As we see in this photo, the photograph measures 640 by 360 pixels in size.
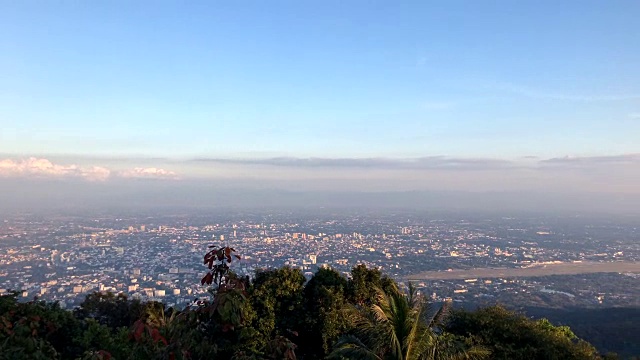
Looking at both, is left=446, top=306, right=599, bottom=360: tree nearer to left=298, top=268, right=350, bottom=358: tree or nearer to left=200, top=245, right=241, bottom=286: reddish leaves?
left=298, top=268, right=350, bottom=358: tree

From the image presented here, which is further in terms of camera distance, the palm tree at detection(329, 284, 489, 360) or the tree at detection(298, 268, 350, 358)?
the tree at detection(298, 268, 350, 358)

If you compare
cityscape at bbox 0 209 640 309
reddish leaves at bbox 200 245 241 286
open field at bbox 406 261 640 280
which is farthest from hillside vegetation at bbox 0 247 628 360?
open field at bbox 406 261 640 280

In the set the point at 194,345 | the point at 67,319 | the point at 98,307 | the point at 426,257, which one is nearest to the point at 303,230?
the point at 426,257

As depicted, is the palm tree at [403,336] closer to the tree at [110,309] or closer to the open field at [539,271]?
the tree at [110,309]

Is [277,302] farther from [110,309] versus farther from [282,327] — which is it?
[110,309]

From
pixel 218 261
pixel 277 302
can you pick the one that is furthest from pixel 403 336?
pixel 277 302

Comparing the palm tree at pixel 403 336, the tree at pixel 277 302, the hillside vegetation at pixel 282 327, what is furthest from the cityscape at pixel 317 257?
the palm tree at pixel 403 336
